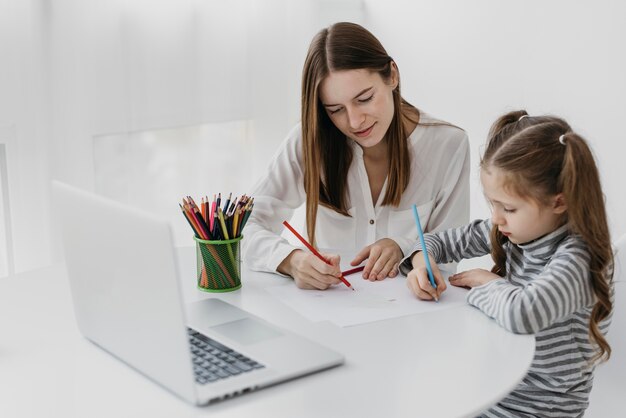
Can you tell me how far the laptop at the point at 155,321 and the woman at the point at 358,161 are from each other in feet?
1.55

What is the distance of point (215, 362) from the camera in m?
1.02

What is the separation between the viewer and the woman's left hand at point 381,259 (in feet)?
4.75

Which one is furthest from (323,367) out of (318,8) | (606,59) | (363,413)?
(318,8)

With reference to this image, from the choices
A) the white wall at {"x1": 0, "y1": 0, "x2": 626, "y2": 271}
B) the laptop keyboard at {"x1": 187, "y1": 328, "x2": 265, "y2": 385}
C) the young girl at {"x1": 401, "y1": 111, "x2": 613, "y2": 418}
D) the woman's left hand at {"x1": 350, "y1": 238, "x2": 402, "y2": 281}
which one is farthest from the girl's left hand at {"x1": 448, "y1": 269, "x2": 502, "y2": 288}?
the white wall at {"x1": 0, "y1": 0, "x2": 626, "y2": 271}

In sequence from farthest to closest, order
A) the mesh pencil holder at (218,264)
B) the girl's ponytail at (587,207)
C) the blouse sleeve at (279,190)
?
the blouse sleeve at (279,190) → the mesh pencil holder at (218,264) → the girl's ponytail at (587,207)

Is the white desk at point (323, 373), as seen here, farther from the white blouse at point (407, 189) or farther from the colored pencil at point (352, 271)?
the white blouse at point (407, 189)

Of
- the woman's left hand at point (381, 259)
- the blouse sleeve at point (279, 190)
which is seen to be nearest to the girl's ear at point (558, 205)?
the woman's left hand at point (381, 259)

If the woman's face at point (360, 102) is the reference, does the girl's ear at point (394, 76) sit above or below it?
above

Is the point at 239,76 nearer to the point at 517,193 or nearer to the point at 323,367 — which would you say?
the point at 517,193

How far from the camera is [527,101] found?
8.52 ft

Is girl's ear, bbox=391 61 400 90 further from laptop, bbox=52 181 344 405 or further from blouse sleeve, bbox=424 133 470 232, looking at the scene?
laptop, bbox=52 181 344 405

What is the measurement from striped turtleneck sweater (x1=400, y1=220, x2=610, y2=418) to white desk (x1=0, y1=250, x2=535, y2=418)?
0.12 feet

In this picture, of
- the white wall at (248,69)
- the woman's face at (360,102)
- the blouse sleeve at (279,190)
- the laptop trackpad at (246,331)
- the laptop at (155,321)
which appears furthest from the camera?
the white wall at (248,69)

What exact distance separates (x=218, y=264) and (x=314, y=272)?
0.55 ft
